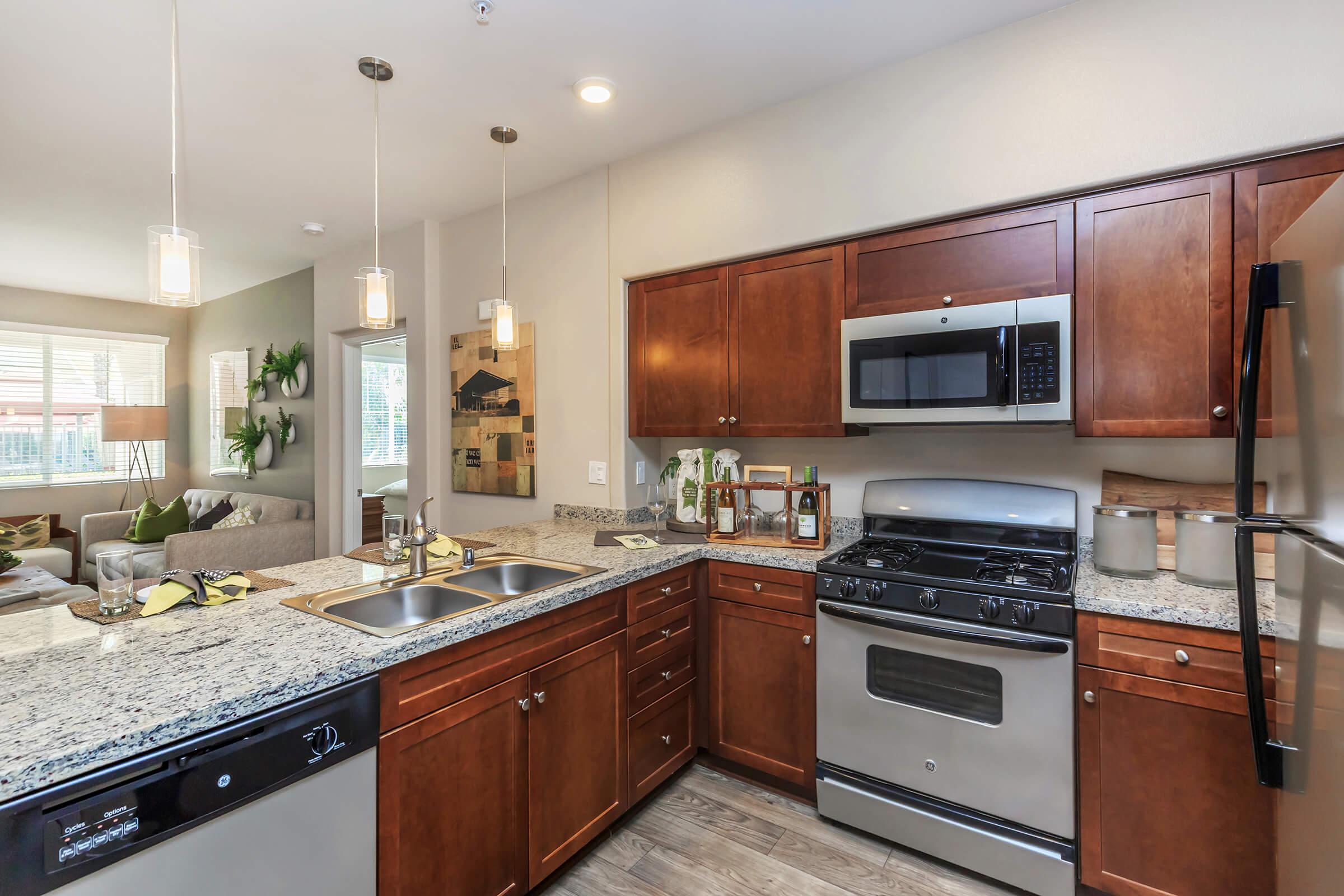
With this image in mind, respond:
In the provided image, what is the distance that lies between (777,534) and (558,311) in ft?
5.18

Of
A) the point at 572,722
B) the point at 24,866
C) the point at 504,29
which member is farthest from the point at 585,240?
the point at 24,866

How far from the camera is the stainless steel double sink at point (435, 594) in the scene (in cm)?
162

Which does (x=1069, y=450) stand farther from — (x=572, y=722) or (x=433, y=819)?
(x=433, y=819)

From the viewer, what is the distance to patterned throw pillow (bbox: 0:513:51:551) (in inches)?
183

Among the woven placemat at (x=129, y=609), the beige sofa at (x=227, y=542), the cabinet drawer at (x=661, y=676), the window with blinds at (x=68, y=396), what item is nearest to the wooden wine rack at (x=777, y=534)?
the cabinet drawer at (x=661, y=676)

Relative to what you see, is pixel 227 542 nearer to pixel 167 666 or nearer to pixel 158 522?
pixel 158 522

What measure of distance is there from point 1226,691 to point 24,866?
235cm

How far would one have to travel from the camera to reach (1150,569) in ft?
5.99

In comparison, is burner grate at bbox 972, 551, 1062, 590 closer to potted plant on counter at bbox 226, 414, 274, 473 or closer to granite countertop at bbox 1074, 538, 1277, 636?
granite countertop at bbox 1074, 538, 1277, 636

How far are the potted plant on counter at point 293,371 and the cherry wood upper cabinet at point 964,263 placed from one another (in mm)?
4231

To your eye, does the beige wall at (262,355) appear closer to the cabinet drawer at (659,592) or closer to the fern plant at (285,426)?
the fern plant at (285,426)

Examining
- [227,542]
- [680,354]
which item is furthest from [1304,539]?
[227,542]

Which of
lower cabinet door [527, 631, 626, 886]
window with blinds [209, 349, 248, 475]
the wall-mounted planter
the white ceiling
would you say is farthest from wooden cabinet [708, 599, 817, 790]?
window with blinds [209, 349, 248, 475]

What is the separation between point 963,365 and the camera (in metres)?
2.06
